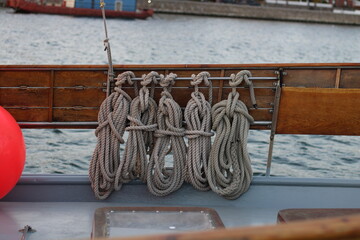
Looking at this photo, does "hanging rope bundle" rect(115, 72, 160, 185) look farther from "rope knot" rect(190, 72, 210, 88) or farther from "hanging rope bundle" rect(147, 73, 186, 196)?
"rope knot" rect(190, 72, 210, 88)

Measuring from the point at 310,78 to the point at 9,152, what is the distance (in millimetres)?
1961

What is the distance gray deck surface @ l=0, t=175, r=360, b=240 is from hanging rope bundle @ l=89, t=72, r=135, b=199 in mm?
88

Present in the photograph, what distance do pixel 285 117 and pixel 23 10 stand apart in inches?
2211

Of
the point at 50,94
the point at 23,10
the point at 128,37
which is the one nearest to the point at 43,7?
the point at 23,10

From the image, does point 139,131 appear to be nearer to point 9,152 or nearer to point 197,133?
point 197,133

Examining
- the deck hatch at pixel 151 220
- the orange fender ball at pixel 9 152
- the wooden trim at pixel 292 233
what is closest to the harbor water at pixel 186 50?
the orange fender ball at pixel 9 152

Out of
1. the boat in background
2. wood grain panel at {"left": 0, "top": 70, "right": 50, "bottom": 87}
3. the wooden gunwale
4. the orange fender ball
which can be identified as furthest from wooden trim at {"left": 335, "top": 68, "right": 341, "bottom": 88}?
the boat in background

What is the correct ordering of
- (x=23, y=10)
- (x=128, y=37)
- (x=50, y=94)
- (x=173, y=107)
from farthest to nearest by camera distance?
(x=23, y=10)
(x=128, y=37)
(x=50, y=94)
(x=173, y=107)

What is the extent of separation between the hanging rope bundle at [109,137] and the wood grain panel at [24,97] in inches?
17.5

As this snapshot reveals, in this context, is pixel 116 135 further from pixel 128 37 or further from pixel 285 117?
pixel 128 37

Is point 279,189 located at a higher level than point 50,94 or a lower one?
lower

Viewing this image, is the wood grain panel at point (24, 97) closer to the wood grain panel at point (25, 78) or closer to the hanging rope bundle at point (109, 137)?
the wood grain panel at point (25, 78)

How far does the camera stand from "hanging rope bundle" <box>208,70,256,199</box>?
421cm

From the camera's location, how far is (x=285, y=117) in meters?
4.38
